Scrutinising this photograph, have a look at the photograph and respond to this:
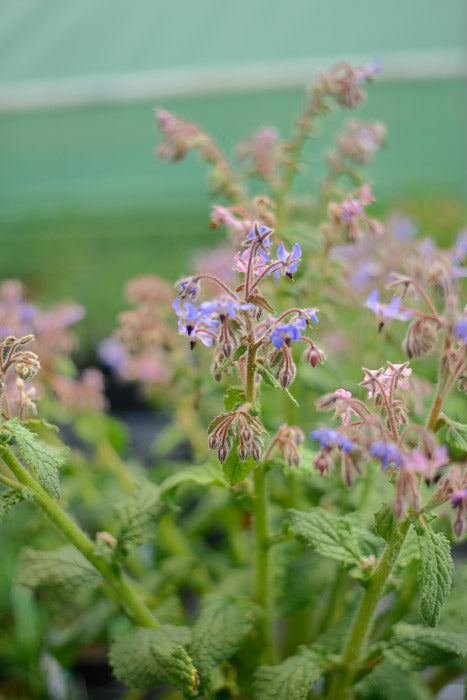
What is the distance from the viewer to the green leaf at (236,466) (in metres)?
0.74

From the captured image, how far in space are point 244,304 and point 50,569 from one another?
1.54ft

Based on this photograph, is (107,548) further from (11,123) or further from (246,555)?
(11,123)

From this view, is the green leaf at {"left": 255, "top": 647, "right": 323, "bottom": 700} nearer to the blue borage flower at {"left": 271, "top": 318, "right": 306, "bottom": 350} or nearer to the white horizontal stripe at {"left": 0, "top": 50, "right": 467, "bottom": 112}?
the blue borage flower at {"left": 271, "top": 318, "right": 306, "bottom": 350}

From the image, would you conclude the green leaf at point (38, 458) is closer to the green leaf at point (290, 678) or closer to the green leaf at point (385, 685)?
the green leaf at point (290, 678)

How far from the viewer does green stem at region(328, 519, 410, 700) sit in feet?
2.50

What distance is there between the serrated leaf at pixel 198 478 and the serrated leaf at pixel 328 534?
3.8 inches

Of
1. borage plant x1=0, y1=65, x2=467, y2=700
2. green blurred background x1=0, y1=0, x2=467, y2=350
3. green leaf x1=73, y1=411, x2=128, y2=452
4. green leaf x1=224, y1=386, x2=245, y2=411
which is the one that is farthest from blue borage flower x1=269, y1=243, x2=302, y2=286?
green blurred background x1=0, y1=0, x2=467, y2=350

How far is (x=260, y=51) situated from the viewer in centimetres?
432

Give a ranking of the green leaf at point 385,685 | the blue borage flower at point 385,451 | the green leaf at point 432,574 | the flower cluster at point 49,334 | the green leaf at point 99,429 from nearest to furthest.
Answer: the blue borage flower at point 385,451 < the green leaf at point 432,574 < the green leaf at point 385,685 < the flower cluster at point 49,334 < the green leaf at point 99,429

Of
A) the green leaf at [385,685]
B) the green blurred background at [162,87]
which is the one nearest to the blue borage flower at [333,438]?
the green leaf at [385,685]

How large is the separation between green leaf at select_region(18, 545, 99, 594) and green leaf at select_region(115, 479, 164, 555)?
0.18ft

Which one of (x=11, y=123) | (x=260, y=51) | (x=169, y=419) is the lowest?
(x=169, y=419)

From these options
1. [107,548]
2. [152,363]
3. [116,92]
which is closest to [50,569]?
[107,548]

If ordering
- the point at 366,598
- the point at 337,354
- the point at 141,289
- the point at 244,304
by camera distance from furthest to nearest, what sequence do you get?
the point at 337,354 < the point at 141,289 < the point at 366,598 < the point at 244,304
